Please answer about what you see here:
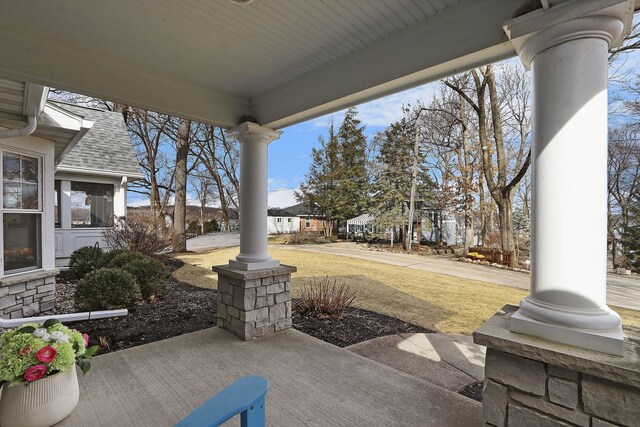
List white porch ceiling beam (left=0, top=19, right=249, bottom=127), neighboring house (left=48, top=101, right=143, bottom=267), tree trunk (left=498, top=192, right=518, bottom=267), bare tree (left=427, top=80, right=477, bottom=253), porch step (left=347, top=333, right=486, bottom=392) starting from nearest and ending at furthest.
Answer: white porch ceiling beam (left=0, top=19, right=249, bottom=127)
porch step (left=347, top=333, right=486, bottom=392)
neighboring house (left=48, top=101, right=143, bottom=267)
tree trunk (left=498, top=192, right=518, bottom=267)
bare tree (left=427, top=80, right=477, bottom=253)

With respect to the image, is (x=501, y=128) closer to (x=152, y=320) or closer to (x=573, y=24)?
(x=573, y=24)

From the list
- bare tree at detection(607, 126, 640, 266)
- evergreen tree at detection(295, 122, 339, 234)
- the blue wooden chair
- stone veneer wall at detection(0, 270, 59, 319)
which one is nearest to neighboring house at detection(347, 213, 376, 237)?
evergreen tree at detection(295, 122, 339, 234)

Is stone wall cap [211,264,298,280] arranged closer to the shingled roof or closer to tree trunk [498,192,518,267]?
the shingled roof

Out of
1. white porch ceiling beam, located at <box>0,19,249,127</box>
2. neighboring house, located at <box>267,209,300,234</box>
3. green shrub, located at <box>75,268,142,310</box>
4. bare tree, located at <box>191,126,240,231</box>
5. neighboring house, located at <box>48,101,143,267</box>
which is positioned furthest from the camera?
neighboring house, located at <box>267,209,300,234</box>

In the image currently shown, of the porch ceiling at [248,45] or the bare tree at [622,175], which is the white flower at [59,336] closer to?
the porch ceiling at [248,45]

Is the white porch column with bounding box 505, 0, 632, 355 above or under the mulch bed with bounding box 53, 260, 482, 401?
above

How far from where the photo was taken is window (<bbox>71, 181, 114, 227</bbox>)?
7.94 m

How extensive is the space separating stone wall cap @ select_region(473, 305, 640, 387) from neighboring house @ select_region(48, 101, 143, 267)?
8489 mm

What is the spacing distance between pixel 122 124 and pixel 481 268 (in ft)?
42.5

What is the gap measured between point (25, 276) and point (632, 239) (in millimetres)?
14541

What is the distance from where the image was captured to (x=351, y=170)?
20.9 metres

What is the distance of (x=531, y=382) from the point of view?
1.56 metres

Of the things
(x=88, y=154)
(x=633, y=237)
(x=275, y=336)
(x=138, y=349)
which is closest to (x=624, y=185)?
(x=633, y=237)

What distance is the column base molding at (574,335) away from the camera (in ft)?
4.69
